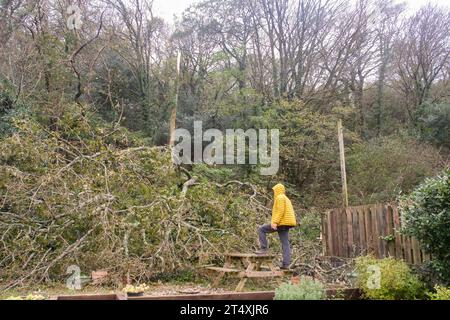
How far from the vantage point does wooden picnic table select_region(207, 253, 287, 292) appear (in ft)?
19.1

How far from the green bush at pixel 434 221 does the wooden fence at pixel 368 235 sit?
0.61 m

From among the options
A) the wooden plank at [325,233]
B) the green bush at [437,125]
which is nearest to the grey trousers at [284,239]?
the wooden plank at [325,233]

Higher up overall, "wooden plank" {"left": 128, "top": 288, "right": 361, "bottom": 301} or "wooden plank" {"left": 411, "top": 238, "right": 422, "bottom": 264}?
"wooden plank" {"left": 411, "top": 238, "right": 422, "bottom": 264}

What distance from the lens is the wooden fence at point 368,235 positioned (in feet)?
20.9

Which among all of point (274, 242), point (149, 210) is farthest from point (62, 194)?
point (274, 242)

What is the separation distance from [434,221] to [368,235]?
7.26 ft

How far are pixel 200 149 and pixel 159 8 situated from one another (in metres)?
7.03

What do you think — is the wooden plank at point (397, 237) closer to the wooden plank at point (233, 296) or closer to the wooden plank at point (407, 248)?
the wooden plank at point (407, 248)

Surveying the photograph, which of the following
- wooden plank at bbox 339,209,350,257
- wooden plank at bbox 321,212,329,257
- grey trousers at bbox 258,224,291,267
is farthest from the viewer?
A: wooden plank at bbox 321,212,329,257

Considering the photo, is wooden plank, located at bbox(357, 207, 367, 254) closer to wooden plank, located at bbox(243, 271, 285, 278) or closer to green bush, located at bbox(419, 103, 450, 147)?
wooden plank, located at bbox(243, 271, 285, 278)

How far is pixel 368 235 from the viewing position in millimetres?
7289

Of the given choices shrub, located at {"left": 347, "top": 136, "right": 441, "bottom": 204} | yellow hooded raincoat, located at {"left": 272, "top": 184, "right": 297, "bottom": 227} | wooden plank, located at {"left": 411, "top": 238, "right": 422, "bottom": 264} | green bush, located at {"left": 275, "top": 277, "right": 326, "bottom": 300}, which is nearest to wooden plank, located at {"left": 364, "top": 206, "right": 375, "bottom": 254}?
wooden plank, located at {"left": 411, "top": 238, "right": 422, "bottom": 264}

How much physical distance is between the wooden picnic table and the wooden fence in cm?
188
